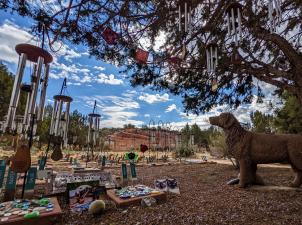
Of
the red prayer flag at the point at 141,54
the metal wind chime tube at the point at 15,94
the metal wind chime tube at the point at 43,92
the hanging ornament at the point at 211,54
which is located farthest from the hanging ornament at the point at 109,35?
the hanging ornament at the point at 211,54

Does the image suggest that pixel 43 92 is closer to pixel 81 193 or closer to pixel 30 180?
pixel 30 180

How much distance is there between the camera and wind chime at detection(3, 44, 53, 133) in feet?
9.18

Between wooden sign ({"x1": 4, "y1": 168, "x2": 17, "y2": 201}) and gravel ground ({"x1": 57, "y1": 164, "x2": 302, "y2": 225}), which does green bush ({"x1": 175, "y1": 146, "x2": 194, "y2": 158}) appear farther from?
wooden sign ({"x1": 4, "y1": 168, "x2": 17, "y2": 201})

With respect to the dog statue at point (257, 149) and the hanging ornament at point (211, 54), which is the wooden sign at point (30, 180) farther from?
the dog statue at point (257, 149)

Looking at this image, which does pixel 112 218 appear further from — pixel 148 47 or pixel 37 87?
pixel 148 47

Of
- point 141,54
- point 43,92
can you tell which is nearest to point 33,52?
point 43,92

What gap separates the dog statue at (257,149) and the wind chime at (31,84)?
438 centimetres

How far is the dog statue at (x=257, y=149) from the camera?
4699mm

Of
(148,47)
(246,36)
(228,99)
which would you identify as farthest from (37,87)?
(228,99)

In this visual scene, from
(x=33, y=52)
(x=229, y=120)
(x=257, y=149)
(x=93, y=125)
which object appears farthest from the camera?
(x=93, y=125)

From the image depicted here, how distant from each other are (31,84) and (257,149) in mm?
5042

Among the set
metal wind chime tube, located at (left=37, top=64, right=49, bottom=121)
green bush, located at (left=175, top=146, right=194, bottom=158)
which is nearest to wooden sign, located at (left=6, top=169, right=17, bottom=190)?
metal wind chime tube, located at (left=37, top=64, right=49, bottom=121)

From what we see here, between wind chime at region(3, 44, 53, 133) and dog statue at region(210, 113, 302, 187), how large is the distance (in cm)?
438

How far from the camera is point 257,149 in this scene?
16.2 feet
